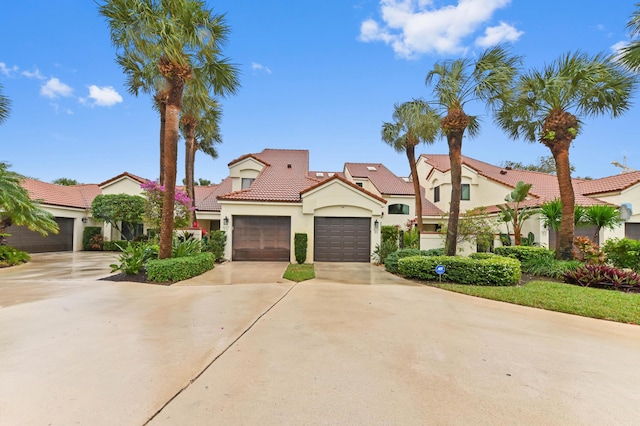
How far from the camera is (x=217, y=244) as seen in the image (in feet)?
45.3

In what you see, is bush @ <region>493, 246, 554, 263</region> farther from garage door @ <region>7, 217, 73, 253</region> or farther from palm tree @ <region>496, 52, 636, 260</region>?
garage door @ <region>7, 217, 73, 253</region>

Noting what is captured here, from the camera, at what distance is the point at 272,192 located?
51.2 feet

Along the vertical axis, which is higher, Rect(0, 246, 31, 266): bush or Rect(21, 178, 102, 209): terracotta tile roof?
Rect(21, 178, 102, 209): terracotta tile roof

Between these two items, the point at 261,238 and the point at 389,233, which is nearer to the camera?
the point at 261,238

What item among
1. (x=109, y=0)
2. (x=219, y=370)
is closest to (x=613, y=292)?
(x=219, y=370)

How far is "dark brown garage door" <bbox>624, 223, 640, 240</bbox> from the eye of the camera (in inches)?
628

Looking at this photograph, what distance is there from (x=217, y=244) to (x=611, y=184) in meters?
22.5

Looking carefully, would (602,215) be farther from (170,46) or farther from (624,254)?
(170,46)

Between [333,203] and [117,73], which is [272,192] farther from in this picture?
[117,73]

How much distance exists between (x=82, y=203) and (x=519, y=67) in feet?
92.5

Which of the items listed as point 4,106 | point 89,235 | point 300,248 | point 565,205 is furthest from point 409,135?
point 89,235

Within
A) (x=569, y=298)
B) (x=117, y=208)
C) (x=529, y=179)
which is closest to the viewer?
(x=569, y=298)

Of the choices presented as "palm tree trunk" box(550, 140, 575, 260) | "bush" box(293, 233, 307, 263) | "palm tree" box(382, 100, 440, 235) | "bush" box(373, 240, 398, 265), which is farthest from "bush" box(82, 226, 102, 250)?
"palm tree trunk" box(550, 140, 575, 260)

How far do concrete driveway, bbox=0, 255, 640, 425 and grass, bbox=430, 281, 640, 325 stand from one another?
1.83ft
